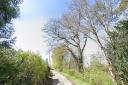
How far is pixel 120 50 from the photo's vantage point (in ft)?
45.9

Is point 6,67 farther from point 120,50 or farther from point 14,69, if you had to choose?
point 120,50

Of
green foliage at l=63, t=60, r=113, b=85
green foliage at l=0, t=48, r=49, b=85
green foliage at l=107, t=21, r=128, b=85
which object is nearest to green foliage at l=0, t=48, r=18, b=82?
green foliage at l=0, t=48, r=49, b=85

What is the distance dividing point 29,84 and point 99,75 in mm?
10886

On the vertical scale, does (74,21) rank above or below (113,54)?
above

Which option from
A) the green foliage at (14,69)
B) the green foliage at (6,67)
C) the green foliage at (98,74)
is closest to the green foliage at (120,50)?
the green foliage at (98,74)

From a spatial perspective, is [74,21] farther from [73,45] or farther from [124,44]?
[124,44]

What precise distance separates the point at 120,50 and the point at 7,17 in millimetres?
8052

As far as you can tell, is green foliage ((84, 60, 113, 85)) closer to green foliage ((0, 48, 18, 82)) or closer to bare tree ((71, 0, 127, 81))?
bare tree ((71, 0, 127, 81))

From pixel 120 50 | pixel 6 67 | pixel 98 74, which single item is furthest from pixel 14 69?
pixel 98 74

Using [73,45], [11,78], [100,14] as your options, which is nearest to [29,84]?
[11,78]

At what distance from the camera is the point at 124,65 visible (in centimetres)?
1358

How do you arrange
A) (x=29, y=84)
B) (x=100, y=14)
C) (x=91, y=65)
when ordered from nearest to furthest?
(x=29, y=84)
(x=100, y=14)
(x=91, y=65)

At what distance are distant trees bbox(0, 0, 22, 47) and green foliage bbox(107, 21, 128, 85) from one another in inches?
296

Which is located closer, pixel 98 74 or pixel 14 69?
pixel 14 69
